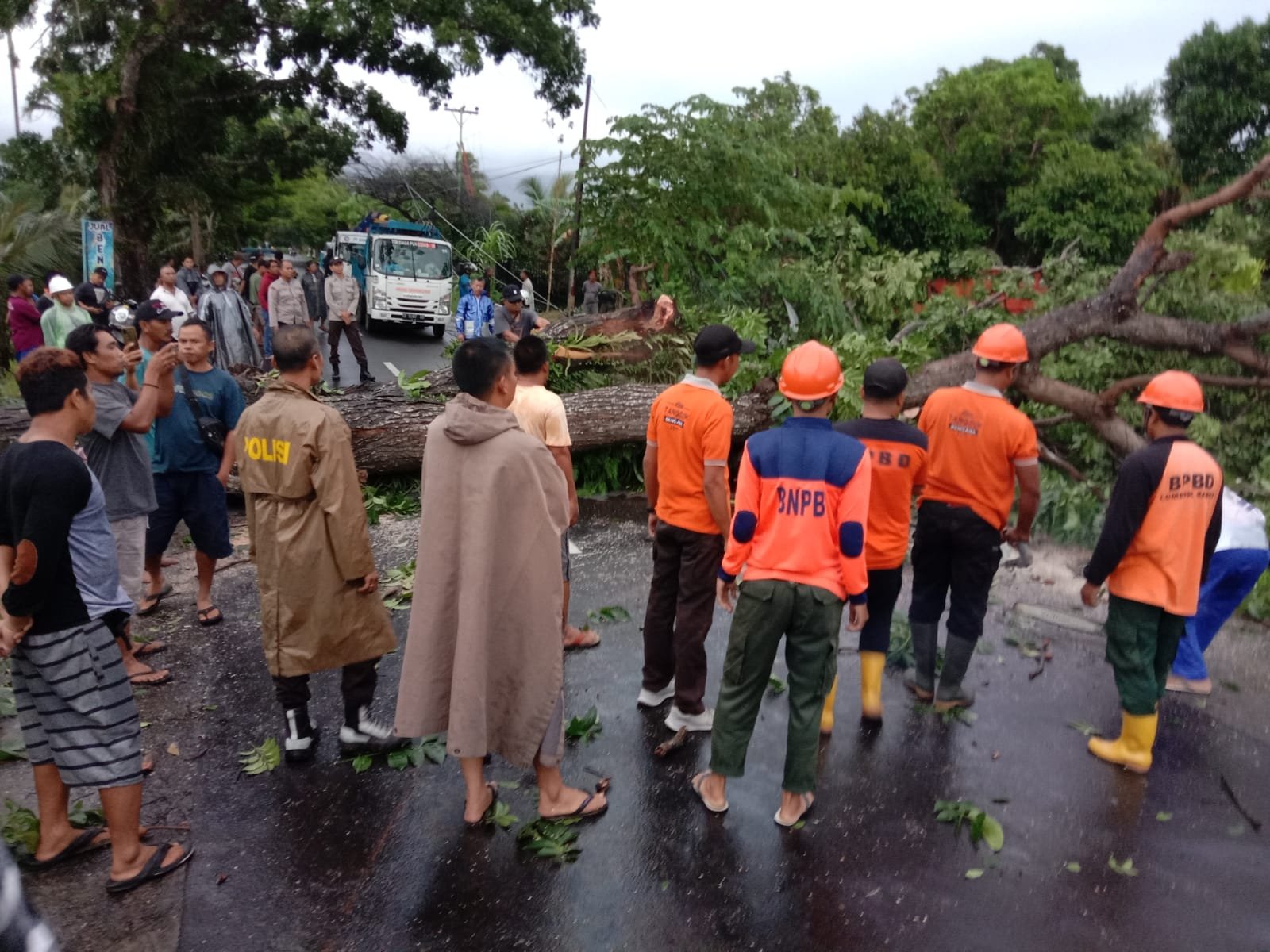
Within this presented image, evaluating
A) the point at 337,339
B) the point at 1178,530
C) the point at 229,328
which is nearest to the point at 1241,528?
the point at 1178,530

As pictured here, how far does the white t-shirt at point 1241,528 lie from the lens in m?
4.47

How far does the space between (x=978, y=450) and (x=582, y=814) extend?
2.37 metres

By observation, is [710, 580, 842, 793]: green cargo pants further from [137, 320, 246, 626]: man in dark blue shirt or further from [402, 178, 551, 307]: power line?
[402, 178, 551, 307]: power line

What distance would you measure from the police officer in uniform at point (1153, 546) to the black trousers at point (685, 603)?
65.5 inches

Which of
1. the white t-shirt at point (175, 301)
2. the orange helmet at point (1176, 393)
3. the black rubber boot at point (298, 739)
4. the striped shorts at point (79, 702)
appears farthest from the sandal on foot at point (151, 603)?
the white t-shirt at point (175, 301)

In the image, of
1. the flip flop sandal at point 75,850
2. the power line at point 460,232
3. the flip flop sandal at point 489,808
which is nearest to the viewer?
the flip flop sandal at point 75,850

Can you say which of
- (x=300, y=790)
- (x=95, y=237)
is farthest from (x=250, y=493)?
(x=95, y=237)

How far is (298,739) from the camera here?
12.4ft

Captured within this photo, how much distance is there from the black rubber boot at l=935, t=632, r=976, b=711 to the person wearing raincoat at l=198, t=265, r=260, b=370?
903 cm

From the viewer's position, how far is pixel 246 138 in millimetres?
23828

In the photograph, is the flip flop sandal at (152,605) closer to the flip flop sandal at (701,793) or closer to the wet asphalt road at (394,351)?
the flip flop sandal at (701,793)

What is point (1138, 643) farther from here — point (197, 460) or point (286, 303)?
point (286, 303)

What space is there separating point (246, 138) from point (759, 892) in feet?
85.0

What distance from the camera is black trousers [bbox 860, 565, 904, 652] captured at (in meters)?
4.04
